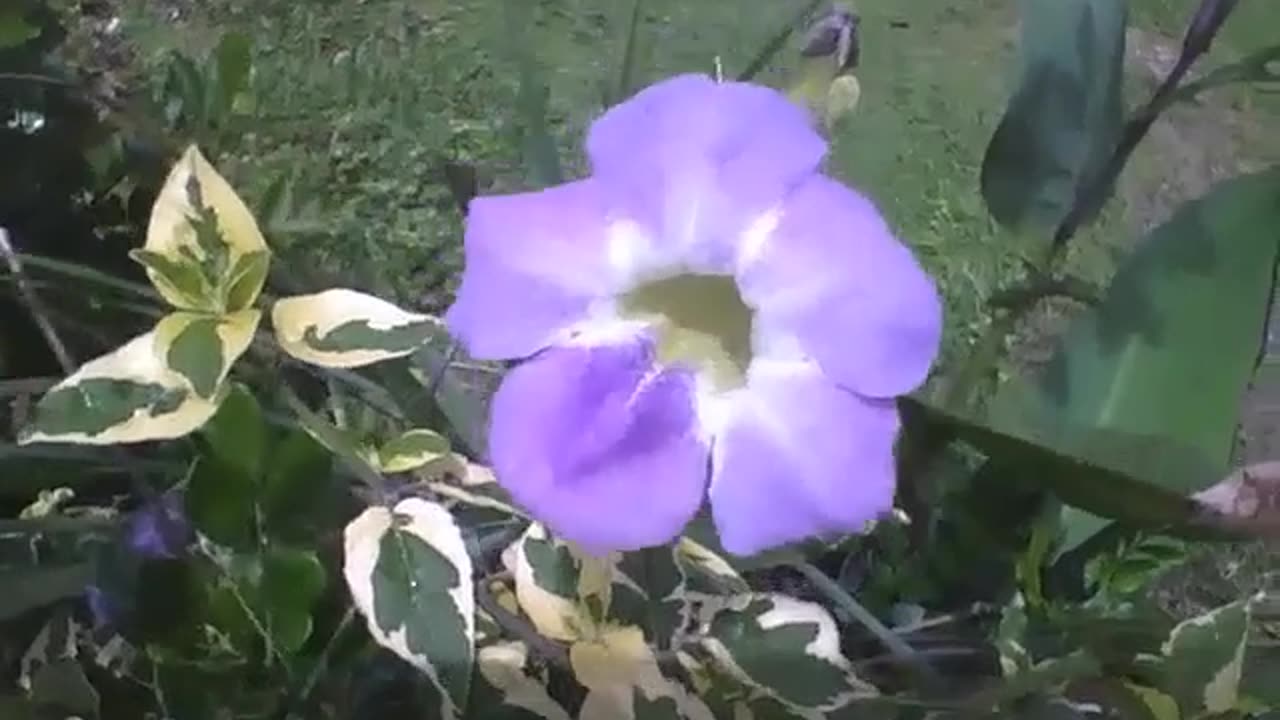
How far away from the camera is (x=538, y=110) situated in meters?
0.40

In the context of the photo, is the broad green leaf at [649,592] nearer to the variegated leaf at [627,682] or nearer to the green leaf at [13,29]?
the variegated leaf at [627,682]

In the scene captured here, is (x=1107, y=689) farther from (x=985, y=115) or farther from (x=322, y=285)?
(x=985, y=115)

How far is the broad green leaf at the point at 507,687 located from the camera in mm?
338

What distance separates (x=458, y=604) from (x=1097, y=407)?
16cm

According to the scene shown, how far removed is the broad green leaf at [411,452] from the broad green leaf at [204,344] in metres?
0.03

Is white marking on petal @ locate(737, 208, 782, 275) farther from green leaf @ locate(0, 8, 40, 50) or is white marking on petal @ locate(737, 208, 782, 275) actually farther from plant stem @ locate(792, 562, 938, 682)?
green leaf @ locate(0, 8, 40, 50)

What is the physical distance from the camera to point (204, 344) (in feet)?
1.02

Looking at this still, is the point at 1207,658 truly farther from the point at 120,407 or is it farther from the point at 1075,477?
the point at 120,407

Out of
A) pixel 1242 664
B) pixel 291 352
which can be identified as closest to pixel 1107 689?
pixel 1242 664

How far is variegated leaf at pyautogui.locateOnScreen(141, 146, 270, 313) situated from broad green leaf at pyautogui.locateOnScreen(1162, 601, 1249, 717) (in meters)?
0.17

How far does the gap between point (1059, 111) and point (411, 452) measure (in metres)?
0.16

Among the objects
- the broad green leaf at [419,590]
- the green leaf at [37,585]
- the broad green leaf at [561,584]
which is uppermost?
the broad green leaf at [419,590]

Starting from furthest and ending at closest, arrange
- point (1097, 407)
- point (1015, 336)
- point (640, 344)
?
1. point (1015, 336)
2. point (1097, 407)
3. point (640, 344)

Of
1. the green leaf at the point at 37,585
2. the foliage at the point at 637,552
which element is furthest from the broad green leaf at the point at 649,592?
the green leaf at the point at 37,585
